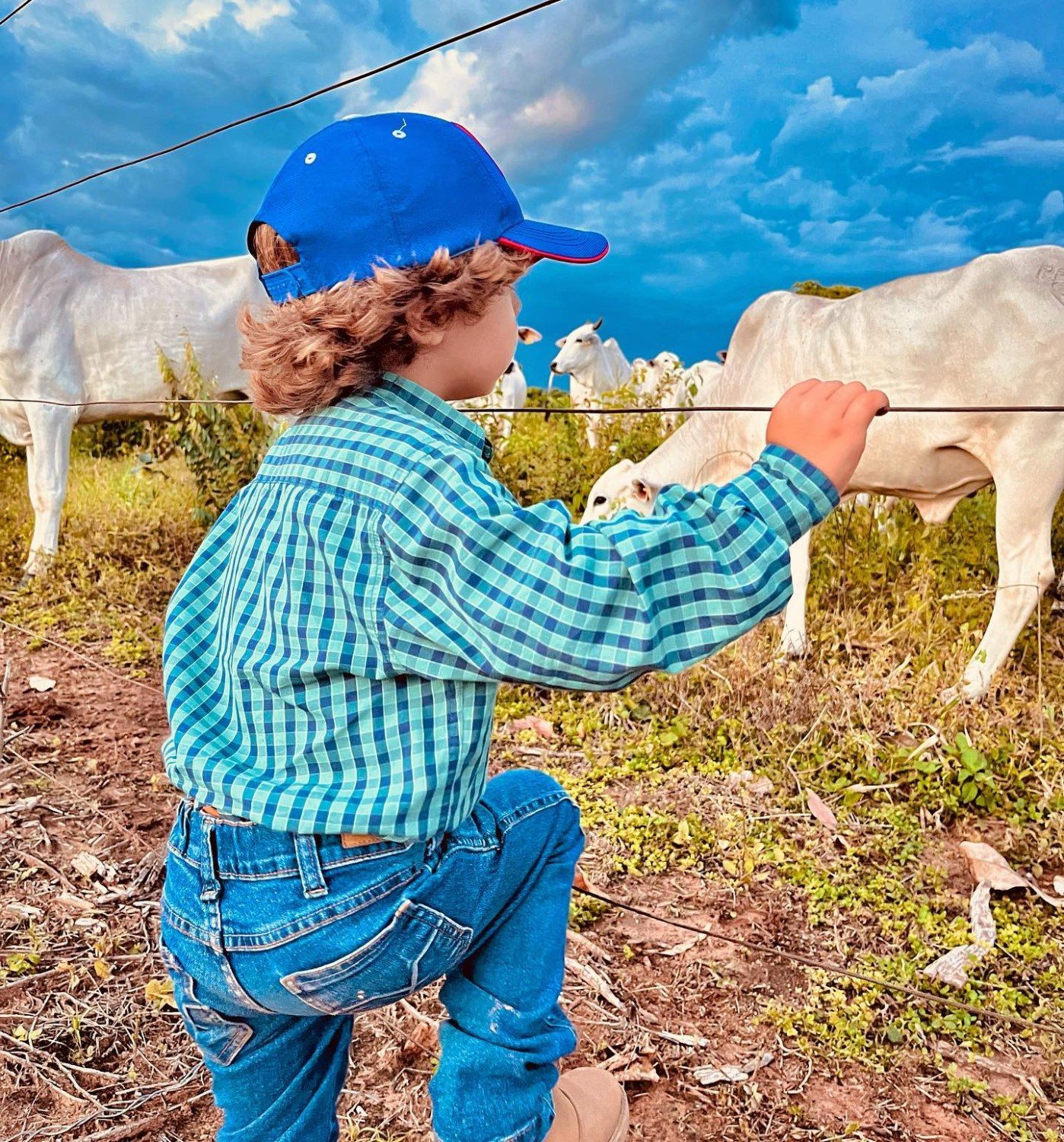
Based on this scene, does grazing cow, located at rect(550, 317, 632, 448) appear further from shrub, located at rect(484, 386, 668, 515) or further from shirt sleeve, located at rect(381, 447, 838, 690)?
shirt sleeve, located at rect(381, 447, 838, 690)

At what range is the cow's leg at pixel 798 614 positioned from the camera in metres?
3.91

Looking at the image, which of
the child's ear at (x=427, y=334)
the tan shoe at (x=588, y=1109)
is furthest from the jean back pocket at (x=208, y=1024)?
the child's ear at (x=427, y=334)

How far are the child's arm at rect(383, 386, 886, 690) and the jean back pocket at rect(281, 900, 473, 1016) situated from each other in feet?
0.99

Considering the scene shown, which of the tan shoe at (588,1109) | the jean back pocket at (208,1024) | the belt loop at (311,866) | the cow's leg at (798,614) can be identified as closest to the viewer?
the belt loop at (311,866)

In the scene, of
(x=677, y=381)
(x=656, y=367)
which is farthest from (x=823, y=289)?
(x=677, y=381)

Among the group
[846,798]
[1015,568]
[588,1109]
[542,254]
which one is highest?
[542,254]

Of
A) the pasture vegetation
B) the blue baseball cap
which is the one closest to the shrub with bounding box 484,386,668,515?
the pasture vegetation

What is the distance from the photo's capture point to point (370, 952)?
1.18m

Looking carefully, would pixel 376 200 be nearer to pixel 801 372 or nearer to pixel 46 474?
pixel 801 372

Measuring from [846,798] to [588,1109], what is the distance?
5.49ft

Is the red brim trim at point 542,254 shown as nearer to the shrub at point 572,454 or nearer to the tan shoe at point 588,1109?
the tan shoe at point 588,1109

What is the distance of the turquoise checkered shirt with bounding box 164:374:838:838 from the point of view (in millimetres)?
1067

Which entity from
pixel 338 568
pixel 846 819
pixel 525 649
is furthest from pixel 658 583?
pixel 846 819

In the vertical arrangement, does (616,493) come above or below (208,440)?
below
